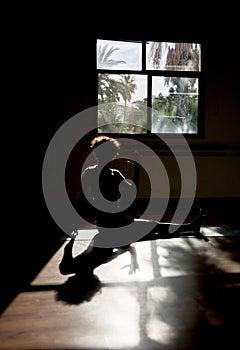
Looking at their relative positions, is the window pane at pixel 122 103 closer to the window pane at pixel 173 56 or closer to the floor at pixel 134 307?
the window pane at pixel 173 56

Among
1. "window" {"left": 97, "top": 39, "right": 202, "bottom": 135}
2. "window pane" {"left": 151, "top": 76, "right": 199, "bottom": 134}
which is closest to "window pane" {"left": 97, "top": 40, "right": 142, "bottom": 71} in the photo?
"window" {"left": 97, "top": 39, "right": 202, "bottom": 135}

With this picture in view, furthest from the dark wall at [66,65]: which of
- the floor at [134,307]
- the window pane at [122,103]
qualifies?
the floor at [134,307]

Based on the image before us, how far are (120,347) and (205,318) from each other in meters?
0.51

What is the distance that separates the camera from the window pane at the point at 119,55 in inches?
208

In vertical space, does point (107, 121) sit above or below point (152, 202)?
above

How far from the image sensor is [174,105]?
557 cm

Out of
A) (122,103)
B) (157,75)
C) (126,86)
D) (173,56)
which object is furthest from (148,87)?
(173,56)

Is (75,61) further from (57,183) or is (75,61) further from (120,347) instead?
(120,347)

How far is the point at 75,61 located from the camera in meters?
5.17

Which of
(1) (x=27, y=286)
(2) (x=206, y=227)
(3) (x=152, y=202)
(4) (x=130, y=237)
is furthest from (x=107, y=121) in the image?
(1) (x=27, y=286)

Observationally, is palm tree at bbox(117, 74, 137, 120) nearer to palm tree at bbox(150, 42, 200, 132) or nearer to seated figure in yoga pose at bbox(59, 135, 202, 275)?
palm tree at bbox(150, 42, 200, 132)

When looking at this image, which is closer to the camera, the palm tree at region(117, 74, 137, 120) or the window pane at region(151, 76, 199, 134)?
the palm tree at region(117, 74, 137, 120)

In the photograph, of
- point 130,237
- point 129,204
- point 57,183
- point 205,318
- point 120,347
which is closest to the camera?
point 120,347

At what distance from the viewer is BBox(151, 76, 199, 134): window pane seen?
5488 mm
